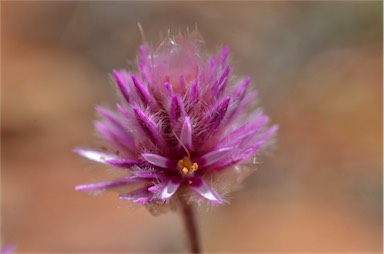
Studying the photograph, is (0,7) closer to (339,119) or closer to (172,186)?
(339,119)

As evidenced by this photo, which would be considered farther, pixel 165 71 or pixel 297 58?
pixel 297 58

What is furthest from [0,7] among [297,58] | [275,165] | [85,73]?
[275,165]

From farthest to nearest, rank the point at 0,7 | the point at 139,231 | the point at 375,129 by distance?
the point at 0,7 < the point at 375,129 < the point at 139,231

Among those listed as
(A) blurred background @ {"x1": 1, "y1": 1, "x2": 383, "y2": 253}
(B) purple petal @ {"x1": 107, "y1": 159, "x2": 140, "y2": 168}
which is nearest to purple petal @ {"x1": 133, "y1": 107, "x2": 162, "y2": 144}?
(B) purple petal @ {"x1": 107, "y1": 159, "x2": 140, "y2": 168}

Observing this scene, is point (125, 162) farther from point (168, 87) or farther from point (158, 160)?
point (168, 87)

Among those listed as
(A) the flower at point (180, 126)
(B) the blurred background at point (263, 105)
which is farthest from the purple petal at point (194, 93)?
(B) the blurred background at point (263, 105)

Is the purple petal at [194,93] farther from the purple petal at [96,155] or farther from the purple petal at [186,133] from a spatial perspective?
the purple petal at [96,155]

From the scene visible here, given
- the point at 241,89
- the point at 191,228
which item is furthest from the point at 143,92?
the point at 191,228
